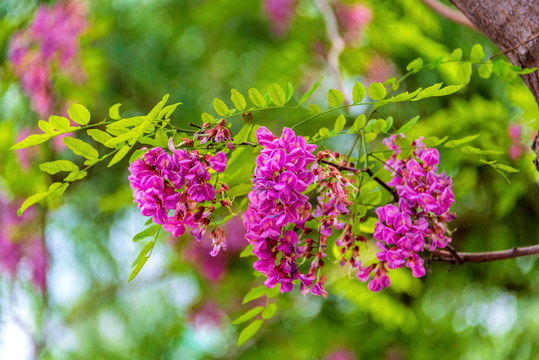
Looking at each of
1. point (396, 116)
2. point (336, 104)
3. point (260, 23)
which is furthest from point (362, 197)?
point (260, 23)

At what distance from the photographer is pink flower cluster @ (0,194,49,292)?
257 cm

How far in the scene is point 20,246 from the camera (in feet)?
8.87

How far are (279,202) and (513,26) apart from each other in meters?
0.37

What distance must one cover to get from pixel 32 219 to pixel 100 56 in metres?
0.78

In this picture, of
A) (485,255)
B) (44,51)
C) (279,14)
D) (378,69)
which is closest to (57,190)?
(485,255)

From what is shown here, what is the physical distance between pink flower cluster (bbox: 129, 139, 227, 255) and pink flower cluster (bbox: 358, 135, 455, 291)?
0.66 ft

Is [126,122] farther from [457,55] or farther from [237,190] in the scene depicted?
[457,55]

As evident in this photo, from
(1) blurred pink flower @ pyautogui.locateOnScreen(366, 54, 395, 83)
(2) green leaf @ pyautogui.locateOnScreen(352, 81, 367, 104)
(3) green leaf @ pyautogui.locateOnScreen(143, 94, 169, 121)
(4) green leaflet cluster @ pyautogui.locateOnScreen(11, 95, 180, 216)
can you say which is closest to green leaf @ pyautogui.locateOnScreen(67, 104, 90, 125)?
(4) green leaflet cluster @ pyautogui.locateOnScreen(11, 95, 180, 216)

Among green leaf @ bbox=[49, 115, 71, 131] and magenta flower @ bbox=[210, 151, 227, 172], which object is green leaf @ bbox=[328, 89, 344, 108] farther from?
green leaf @ bbox=[49, 115, 71, 131]

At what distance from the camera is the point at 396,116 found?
2158mm

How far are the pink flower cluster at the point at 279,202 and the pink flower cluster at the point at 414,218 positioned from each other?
0.32ft

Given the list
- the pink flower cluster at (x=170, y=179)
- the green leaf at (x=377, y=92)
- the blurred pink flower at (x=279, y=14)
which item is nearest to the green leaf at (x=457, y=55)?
the green leaf at (x=377, y=92)

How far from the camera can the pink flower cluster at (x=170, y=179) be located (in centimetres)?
62

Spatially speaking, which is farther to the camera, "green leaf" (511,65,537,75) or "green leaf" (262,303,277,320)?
"green leaf" (262,303,277,320)
